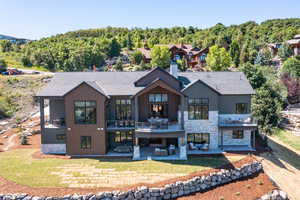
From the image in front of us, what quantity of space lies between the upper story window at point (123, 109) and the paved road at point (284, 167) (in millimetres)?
12869

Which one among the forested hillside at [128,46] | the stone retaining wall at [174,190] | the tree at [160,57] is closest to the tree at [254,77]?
the stone retaining wall at [174,190]

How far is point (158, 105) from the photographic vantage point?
23.0 metres

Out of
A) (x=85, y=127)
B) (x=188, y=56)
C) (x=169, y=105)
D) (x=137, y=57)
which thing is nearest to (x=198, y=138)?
(x=169, y=105)

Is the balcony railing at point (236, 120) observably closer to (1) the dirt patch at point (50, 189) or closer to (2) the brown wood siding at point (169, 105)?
(2) the brown wood siding at point (169, 105)

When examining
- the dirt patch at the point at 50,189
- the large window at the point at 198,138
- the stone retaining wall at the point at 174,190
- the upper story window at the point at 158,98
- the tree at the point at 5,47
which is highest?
the tree at the point at 5,47

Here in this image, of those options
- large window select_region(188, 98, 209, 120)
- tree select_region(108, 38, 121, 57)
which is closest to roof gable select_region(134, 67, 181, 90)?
large window select_region(188, 98, 209, 120)

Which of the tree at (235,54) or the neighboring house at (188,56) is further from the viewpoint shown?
the neighboring house at (188,56)

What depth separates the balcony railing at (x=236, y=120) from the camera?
75.5ft

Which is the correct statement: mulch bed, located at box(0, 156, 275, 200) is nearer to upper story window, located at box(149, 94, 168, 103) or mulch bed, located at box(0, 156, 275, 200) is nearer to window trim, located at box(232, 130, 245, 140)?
window trim, located at box(232, 130, 245, 140)

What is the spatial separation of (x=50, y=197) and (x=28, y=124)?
67.9 ft

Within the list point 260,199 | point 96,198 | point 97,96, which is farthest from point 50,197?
point 260,199

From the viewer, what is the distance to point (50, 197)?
48.7 ft

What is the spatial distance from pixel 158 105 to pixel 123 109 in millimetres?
3349

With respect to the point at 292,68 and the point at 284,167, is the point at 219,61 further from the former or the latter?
the point at 284,167
